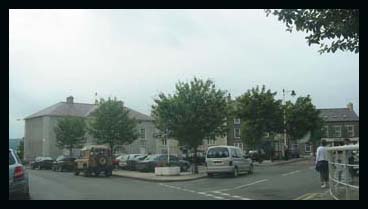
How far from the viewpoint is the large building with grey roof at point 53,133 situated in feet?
274

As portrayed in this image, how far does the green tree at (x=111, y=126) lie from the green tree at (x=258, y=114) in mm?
11237

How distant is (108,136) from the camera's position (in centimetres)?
5038

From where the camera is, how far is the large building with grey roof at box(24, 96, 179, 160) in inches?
3292

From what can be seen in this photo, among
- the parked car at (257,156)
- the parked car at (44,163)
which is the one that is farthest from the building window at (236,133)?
the parked car at (44,163)

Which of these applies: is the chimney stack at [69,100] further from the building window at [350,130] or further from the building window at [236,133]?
the building window at [350,130]

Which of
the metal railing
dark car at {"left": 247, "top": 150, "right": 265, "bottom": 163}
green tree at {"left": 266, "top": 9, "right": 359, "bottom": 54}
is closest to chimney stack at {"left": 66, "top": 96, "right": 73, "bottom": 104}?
dark car at {"left": 247, "top": 150, "right": 265, "bottom": 163}

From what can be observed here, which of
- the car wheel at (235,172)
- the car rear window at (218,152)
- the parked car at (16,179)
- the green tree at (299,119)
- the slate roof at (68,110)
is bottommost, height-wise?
the car wheel at (235,172)

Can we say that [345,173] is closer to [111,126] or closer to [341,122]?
[111,126]

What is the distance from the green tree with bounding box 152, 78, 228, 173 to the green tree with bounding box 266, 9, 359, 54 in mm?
24138

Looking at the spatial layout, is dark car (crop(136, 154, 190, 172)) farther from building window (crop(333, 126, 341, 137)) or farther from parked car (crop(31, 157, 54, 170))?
building window (crop(333, 126, 341, 137))

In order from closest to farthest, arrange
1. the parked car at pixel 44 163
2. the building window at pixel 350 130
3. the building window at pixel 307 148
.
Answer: the parked car at pixel 44 163 → the building window at pixel 307 148 → the building window at pixel 350 130
